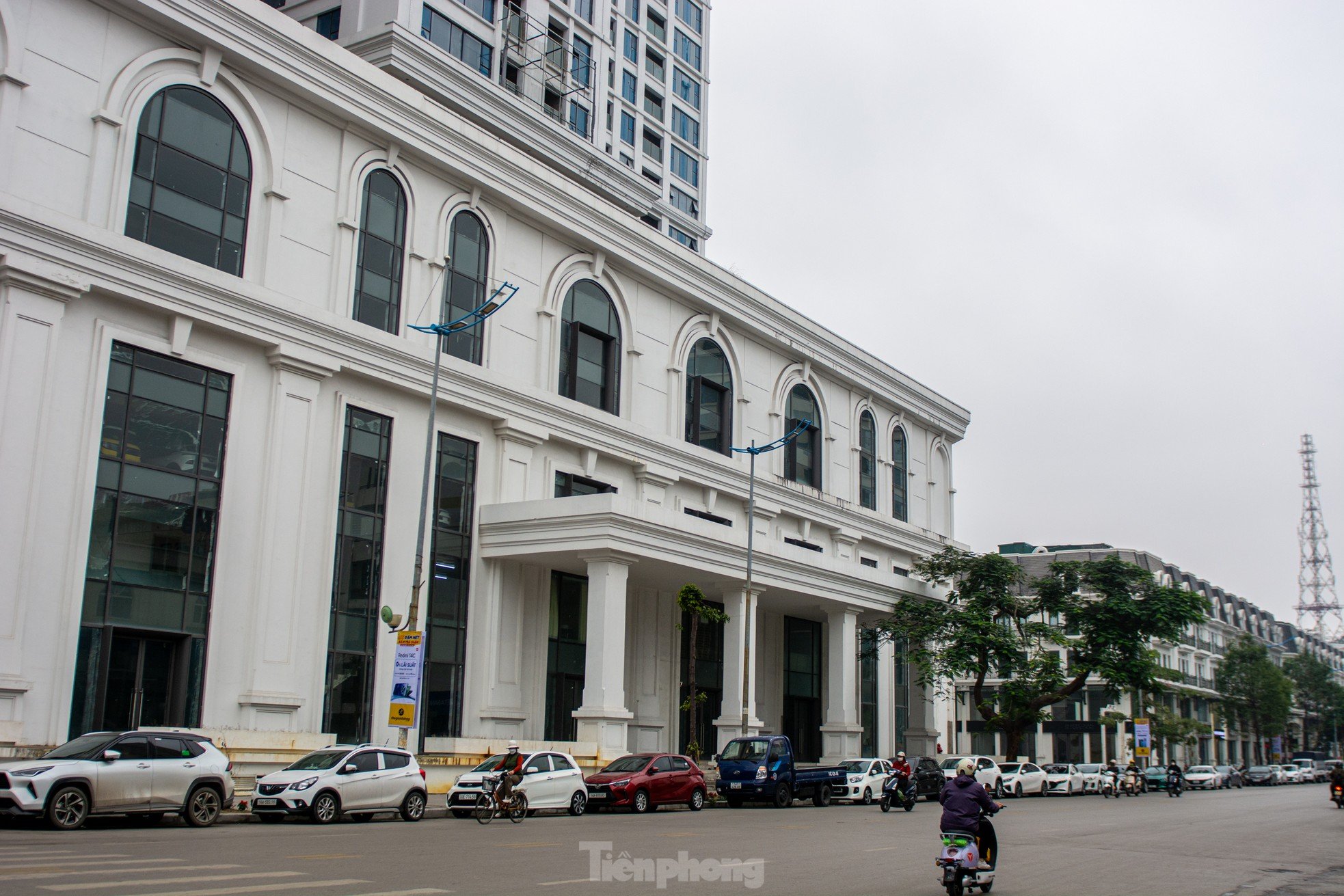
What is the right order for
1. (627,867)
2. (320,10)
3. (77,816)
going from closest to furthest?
(627,867) → (77,816) → (320,10)

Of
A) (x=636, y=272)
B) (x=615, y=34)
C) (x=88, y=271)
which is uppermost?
(x=615, y=34)

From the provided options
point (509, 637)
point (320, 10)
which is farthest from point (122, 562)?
point (320, 10)

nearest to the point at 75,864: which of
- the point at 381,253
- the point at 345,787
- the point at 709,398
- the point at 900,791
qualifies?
the point at 345,787

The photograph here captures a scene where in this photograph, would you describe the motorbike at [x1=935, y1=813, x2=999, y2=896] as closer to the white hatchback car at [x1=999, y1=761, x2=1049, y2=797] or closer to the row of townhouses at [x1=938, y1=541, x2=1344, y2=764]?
the white hatchback car at [x1=999, y1=761, x2=1049, y2=797]

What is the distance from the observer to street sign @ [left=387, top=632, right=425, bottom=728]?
24.5 metres

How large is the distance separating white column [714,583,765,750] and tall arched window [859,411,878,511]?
1754cm

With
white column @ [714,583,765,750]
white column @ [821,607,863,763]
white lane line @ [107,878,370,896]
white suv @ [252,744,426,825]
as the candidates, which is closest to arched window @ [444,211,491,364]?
white column @ [714,583,765,750]

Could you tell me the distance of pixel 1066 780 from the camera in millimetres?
49125

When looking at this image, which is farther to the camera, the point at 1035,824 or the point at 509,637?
the point at 509,637

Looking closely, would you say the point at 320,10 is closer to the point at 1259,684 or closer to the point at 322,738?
the point at 322,738

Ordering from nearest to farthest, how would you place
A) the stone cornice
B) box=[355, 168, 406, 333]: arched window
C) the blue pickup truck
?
the stone cornice → the blue pickup truck → box=[355, 168, 406, 333]: arched window

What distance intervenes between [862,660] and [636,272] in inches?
763

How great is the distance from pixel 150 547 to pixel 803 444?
30.0 m

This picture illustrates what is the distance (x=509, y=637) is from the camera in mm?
34094
